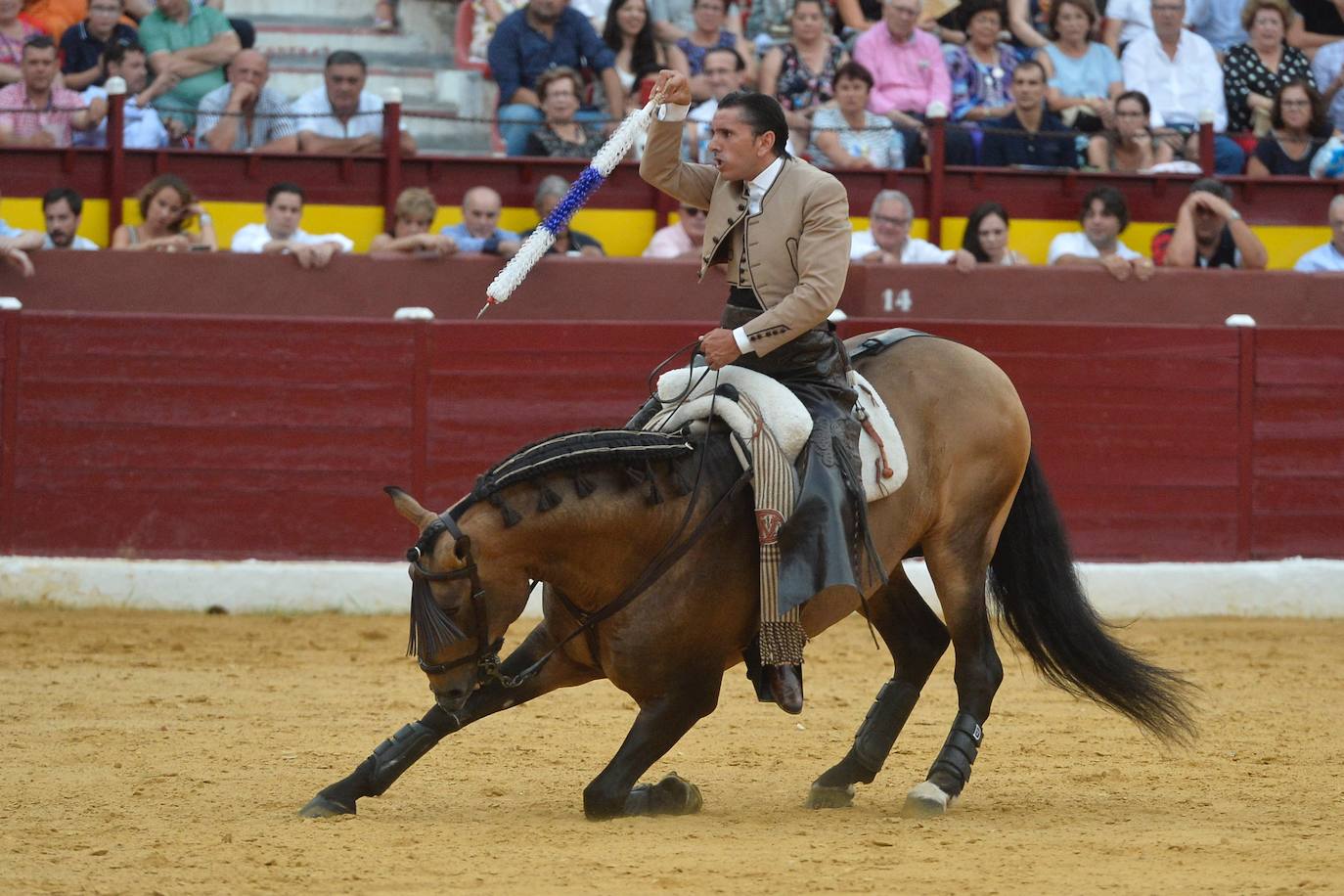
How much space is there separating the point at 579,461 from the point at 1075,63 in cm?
755

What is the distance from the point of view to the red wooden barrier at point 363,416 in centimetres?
901

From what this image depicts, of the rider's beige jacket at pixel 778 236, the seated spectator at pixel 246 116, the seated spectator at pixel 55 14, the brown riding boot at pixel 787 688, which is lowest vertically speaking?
the brown riding boot at pixel 787 688

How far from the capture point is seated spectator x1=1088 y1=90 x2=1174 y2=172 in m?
10.6

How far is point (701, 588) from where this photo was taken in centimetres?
499

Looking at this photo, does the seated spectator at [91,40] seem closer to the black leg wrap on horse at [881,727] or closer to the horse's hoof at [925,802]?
the black leg wrap on horse at [881,727]

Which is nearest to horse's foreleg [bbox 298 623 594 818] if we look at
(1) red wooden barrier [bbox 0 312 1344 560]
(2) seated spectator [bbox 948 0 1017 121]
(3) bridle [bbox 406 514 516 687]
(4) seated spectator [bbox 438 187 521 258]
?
(3) bridle [bbox 406 514 516 687]

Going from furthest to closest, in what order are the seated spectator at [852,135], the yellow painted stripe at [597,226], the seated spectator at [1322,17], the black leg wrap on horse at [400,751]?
the seated spectator at [1322,17], the seated spectator at [852,135], the yellow painted stripe at [597,226], the black leg wrap on horse at [400,751]

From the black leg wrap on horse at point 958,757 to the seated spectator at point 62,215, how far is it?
559cm

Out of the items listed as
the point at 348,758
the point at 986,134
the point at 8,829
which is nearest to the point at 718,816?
the point at 348,758

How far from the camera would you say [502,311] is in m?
9.55

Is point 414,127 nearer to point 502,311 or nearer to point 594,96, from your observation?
point 594,96

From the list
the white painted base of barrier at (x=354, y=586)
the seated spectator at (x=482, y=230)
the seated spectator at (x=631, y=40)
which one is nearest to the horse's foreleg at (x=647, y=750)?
the white painted base of barrier at (x=354, y=586)

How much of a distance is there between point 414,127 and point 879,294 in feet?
11.6

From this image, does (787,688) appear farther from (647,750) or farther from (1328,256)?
(1328,256)
